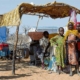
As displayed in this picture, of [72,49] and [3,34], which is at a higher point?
[3,34]

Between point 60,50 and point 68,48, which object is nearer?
A: point 68,48

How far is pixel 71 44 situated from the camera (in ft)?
29.0

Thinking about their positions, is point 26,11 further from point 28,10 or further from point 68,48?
point 68,48

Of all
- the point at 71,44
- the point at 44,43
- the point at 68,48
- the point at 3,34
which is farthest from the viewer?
the point at 3,34

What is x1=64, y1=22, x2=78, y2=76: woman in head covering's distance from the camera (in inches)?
344

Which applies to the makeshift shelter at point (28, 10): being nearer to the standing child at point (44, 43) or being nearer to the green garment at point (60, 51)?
the standing child at point (44, 43)

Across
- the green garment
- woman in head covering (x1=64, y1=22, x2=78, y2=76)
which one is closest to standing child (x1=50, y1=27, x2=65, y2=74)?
the green garment

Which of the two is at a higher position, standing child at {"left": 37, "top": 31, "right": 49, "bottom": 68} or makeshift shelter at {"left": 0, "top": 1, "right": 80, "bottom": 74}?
makeshift shelter at {"left": 0, "top": 1, "right": 80, "bottom": 74}

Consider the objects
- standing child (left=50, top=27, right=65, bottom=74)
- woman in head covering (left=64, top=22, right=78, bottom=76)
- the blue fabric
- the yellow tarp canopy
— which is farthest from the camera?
the blue fabric

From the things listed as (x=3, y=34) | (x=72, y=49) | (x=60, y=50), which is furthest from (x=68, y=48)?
(x=3, y=34)

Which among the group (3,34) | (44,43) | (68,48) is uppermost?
(3,34)

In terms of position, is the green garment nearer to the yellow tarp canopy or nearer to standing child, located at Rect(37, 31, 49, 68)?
standing child, located at Rect(37, 31, 49, 68)

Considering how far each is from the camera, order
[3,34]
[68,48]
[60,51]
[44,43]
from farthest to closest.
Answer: [3,34], [44,43], [60,51], [68,48]

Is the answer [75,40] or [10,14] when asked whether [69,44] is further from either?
[10,14]
